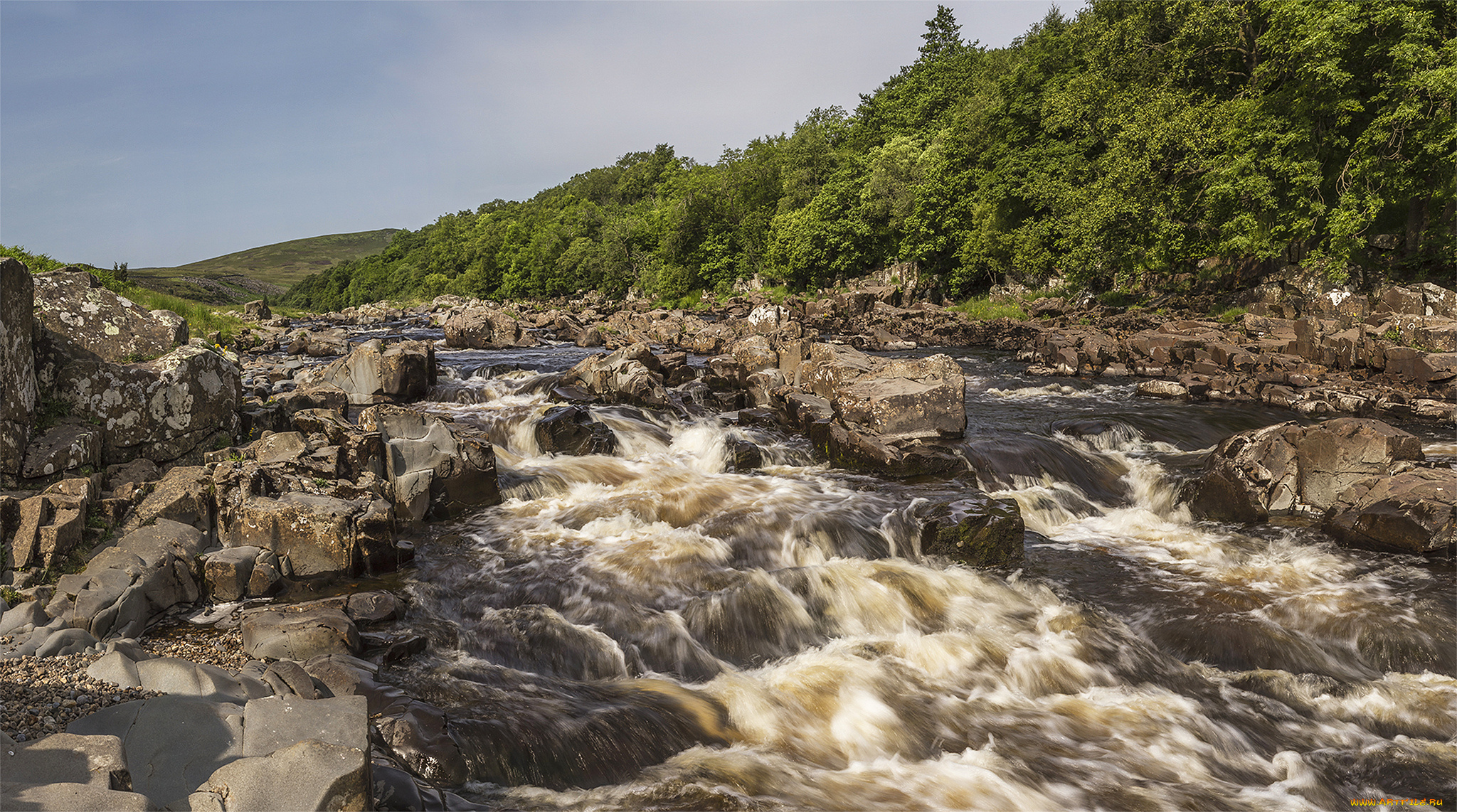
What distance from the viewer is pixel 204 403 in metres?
10.6

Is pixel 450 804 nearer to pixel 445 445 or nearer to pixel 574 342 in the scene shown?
pixel 445 445

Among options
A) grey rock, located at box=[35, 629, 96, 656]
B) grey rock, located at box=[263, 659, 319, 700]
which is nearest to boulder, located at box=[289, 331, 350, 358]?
grey rock, located at box=[35, 629, 96, 656]

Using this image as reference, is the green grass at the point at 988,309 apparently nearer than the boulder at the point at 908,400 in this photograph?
No

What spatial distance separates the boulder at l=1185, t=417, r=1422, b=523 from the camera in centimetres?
1105

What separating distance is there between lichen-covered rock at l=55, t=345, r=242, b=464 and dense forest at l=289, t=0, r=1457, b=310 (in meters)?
36.6

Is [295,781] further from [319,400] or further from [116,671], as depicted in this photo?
[319,400]

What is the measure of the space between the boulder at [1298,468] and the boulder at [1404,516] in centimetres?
52

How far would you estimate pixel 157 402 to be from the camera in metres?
9.94

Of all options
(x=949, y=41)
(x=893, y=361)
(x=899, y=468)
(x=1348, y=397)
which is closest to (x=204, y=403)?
(x=899, y=468)

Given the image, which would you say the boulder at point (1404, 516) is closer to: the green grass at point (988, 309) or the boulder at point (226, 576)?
the boulder at point (226, 576)

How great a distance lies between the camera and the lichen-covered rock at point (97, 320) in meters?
9.84

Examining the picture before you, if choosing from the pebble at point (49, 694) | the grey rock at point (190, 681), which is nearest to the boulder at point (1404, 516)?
the grey rock at point (190, 681)

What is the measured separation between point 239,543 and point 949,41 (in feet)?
276

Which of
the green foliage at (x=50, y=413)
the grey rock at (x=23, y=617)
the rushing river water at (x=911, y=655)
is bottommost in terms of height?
the rushing river water at (x=911, y=655)
